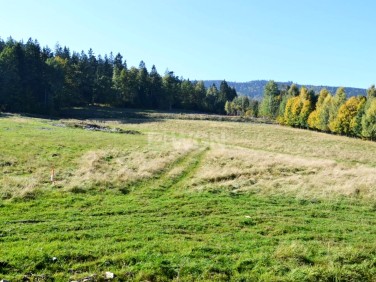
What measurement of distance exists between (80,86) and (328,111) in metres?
75.6

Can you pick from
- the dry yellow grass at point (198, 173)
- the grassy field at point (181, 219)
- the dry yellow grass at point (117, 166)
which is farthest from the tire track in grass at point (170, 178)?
the dry yellow grass at point (117, 166)

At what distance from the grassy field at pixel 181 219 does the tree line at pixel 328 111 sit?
55.3m

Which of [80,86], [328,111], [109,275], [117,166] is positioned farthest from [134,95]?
[109,275]

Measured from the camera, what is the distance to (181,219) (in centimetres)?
1645

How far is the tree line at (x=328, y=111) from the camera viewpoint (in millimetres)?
78062

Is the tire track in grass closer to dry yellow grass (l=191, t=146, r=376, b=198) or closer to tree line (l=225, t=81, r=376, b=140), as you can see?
dry yellow grass (l=191, t=146, r=376, b=198)

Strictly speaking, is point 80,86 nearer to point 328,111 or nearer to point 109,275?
point 328,111

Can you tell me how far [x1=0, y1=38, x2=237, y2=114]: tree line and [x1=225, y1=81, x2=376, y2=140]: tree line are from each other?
3706cm

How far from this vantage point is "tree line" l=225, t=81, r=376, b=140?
7806 centimetres

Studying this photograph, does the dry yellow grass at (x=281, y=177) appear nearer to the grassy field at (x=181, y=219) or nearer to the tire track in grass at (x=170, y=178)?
the grassy field at (x=181, y=219)

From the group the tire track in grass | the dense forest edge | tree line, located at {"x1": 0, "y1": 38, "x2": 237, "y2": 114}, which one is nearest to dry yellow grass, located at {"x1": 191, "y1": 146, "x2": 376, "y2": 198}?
the tire track in grass

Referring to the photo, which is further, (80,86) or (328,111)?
(80,86)

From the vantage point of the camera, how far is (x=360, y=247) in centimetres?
1411

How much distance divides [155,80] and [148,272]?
12529 centimetres
